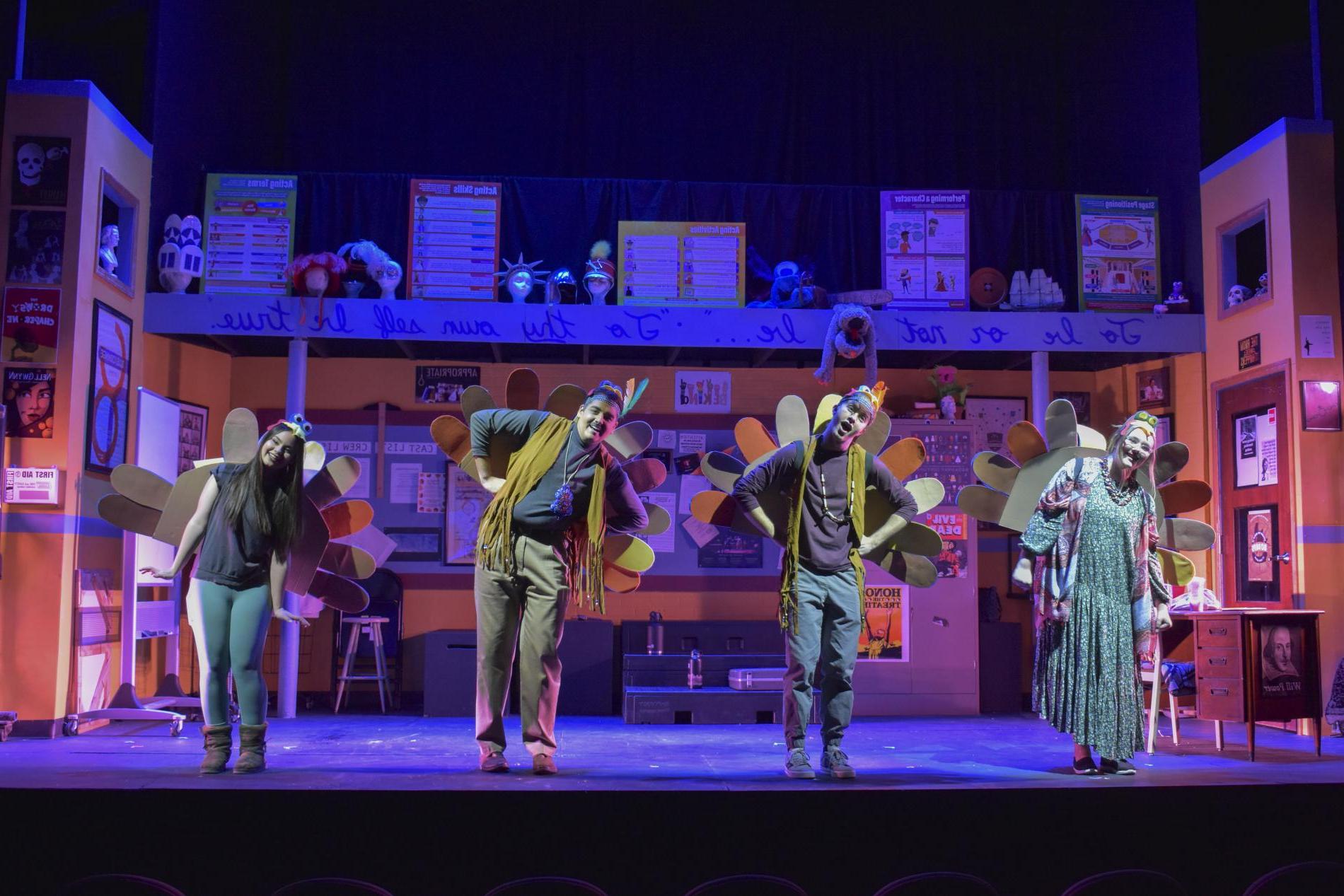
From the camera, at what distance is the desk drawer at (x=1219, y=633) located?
19.0 feet

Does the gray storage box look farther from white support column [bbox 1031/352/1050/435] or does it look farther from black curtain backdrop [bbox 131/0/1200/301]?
black curtain backdrop [bbox 131/0/1200/301]

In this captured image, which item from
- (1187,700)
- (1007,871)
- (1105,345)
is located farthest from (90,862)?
(1105,345)

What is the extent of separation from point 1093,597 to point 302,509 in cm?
336

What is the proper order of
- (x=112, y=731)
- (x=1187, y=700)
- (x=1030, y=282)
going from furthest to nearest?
(x=1030, y=282)
(x=112, y=731)
(x=1187, y=700)

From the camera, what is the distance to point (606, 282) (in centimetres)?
792

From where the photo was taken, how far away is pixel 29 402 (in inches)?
261

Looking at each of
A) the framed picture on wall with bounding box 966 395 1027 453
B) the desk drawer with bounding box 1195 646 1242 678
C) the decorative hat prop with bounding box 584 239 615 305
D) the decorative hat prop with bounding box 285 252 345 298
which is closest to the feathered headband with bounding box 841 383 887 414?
the desk drawer with bounding box 1195 646 1242 678

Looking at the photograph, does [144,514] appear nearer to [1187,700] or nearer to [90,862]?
[90,862]

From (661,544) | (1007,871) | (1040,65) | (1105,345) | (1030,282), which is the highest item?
(1040,65)

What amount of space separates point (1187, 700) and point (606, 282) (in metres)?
4.37

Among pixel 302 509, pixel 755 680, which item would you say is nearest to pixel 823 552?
pixel 302 509

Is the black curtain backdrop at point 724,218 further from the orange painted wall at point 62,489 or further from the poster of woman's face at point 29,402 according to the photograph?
the poster of woman's face at point 29,402

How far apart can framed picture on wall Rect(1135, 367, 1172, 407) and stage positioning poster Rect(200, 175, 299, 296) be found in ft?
20.1

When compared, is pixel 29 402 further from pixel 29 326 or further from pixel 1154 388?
pixel 1154 388
